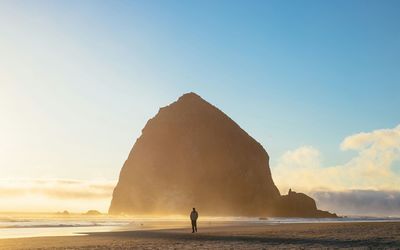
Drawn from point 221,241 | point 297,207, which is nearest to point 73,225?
point 221,241

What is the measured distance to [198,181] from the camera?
189m

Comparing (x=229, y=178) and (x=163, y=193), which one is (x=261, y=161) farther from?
(x=163, y=193)

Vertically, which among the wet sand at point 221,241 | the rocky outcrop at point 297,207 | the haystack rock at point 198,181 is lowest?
the wet sand at point 221,241

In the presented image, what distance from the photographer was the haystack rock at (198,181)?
17862cm

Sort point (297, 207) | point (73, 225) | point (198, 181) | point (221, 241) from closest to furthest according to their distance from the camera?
point (221, 241)
point (73, 225)
point (297, 207)
point (198, 181)

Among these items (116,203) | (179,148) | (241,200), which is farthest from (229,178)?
(116,203)

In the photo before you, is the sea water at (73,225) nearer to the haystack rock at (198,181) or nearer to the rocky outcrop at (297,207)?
the haystack rock at (198,181)

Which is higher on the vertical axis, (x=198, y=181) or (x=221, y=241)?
(x=198, y=181)

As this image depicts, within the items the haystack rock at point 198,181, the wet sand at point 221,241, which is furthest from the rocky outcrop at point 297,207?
the wet sand at point 221,241

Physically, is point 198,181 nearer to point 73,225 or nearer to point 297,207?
point 297,207

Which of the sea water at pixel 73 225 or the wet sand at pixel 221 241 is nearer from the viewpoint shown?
the wet sand at pixel 221 241

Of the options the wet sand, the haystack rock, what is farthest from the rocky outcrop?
the wet sand

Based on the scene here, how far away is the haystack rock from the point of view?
179 meters

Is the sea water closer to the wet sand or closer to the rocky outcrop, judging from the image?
the wet sand
